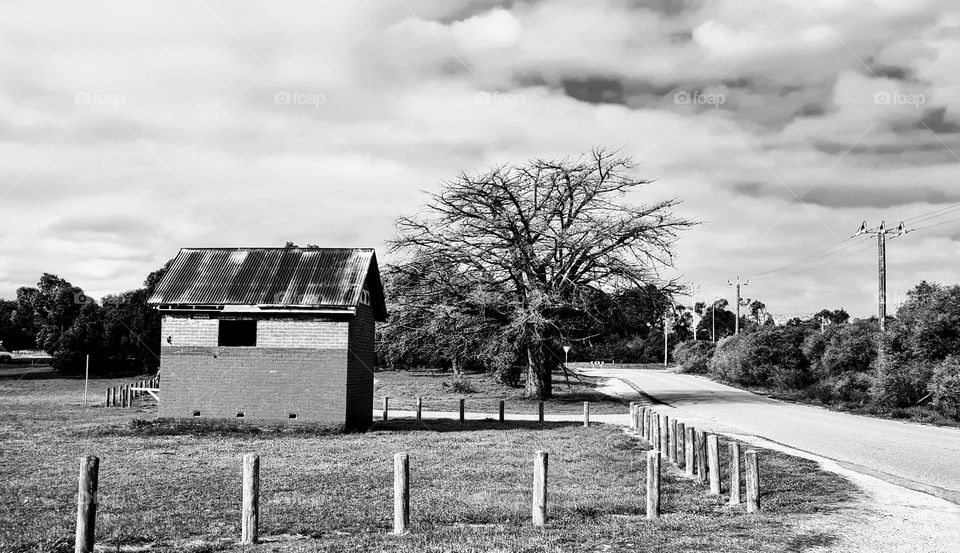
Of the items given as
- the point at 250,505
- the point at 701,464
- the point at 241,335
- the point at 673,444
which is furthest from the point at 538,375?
the point at 250,505

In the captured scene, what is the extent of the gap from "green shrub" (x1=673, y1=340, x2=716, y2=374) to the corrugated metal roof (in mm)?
54171

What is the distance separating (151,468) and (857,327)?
33.3 meters

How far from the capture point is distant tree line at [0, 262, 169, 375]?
63188 mm

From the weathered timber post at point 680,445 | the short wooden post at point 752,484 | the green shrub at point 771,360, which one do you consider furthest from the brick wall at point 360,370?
the green shrub at point 771,360

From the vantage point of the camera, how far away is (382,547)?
27.8 ft

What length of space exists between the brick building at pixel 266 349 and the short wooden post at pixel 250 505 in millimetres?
12741

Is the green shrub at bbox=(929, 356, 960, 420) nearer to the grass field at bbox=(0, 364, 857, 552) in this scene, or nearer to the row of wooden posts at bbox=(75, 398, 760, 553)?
the grass field at bbox=(0, 364, 857, 552)

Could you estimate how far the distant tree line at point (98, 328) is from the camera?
63.2m

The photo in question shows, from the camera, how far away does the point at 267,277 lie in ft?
75.2

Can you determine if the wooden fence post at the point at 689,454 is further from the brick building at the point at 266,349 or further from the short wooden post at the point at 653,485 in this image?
the brick building at the point at 266,349

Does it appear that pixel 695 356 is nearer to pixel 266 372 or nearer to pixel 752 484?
pixel 266 372

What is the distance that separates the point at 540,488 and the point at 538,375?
26.9 m

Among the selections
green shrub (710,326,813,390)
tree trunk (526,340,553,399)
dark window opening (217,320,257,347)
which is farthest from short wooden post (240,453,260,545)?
green shrub (710,326,813,390)

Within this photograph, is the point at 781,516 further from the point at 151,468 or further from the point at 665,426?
the point at 151,468
